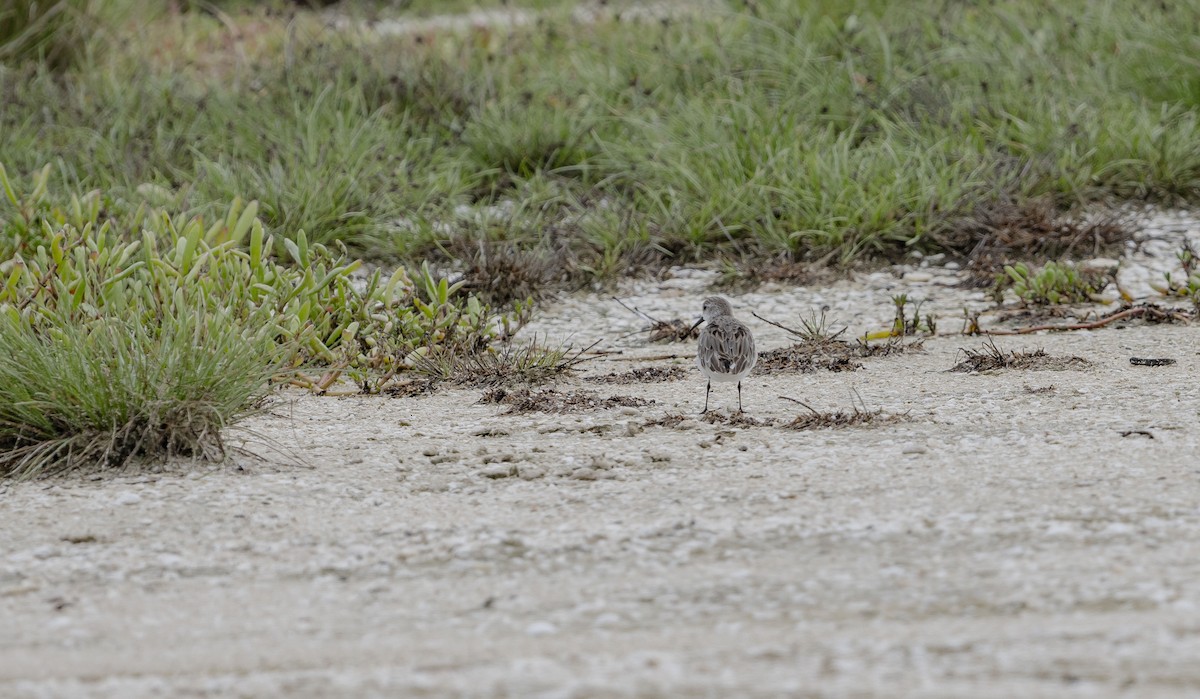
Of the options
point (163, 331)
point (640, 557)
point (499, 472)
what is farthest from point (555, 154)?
point (640, 557)

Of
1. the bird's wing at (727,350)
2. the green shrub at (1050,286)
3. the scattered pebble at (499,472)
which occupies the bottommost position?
the scattered pebble at (499,472)

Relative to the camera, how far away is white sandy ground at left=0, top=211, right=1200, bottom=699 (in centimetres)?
255

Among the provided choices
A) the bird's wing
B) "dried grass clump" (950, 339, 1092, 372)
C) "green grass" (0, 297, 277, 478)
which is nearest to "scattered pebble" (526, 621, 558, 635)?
"green grass" (0, 297, 277, 478)

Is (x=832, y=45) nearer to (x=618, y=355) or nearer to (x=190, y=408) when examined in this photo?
(x=618, y=355)

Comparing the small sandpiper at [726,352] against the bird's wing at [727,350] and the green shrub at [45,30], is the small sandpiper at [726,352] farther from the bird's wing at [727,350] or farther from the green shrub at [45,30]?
the green shrub at [45,30]

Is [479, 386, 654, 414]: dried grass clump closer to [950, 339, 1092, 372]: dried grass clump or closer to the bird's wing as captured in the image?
the bird's wing

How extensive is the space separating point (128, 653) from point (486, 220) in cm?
450

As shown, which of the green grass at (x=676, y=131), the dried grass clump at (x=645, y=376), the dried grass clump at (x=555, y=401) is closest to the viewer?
the dried grass clump at (x=555, y=401)

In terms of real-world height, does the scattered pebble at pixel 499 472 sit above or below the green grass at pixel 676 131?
below

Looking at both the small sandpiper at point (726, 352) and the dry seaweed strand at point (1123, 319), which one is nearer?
the small sandpiper at point (726, 352)

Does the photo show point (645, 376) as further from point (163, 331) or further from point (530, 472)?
point (163, 331)

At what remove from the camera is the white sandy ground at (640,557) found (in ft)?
8.38

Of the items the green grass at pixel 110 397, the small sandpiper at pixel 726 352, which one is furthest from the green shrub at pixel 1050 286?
the green grass at pixel 110 397

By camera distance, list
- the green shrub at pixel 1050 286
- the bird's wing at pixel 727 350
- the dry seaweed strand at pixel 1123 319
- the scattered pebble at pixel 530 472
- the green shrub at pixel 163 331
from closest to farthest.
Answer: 1. the scattered pebble at pixel 530 472
2. the green shrub at pixel 163 331
3. the bird's wing at pixel 727 350
4. the dry seaweed strand at pixel 1123 319
5. the green shrub at pixel 1050 286
